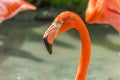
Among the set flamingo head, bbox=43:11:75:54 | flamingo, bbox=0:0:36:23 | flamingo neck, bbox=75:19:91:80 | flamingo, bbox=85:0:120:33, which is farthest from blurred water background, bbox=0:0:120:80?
flamingo head, bbox=43:11:75:54

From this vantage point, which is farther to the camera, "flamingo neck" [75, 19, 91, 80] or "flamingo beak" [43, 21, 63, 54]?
"flamingo neck" [75, 19, 91, 80]

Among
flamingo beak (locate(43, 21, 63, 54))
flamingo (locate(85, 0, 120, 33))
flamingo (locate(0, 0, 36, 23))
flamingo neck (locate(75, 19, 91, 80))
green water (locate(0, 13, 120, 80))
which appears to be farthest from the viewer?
green water (locate(0, 13, 120, 80))

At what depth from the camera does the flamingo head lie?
2.56 meters

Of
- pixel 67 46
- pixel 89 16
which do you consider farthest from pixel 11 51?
pixel 89 16

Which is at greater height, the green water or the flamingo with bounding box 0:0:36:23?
the flamingo with bounding box 0:0:36:23

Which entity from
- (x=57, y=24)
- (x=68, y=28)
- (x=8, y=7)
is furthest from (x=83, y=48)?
(x=8, y=7)

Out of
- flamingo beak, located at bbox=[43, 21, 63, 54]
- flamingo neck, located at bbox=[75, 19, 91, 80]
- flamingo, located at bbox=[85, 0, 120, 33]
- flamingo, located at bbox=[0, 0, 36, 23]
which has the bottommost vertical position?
flamingo, located at bbox=[0, 0, 36, 23]

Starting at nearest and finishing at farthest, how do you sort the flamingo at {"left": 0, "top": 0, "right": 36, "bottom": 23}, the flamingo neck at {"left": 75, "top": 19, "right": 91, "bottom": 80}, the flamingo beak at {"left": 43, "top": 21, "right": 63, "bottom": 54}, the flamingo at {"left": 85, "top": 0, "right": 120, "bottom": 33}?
the flamingo beak at {"left": 43, "top": 21, "right": 63, "bottom": 54}, the flamingo neck at {"left": 75, "top": 19, "right": 91, "bottom": 80}, the flamingo at {"left": 85, "top": 0, "right": 120, "bottom": 33}, the flamingo at {"left": 0, "top": 0, "right": 36, "bottom": 23}

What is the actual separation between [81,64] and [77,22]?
265mm

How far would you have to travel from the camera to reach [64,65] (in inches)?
170

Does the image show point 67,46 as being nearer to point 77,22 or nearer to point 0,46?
point 0,46

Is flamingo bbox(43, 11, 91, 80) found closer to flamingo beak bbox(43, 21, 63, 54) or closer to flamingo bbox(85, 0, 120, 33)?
flamingo beak bbox(43, 21, 63, 54)

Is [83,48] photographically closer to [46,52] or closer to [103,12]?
[103,12]

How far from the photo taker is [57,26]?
8.54 feet
